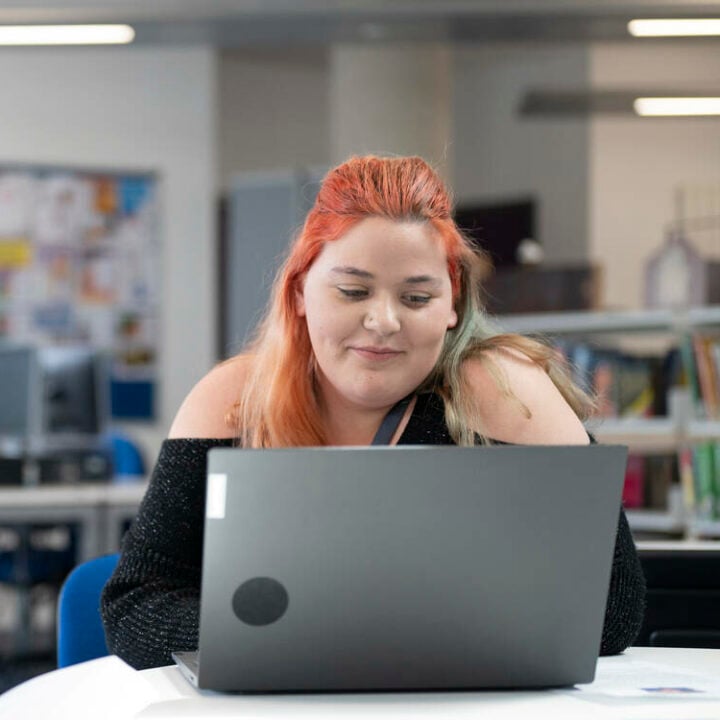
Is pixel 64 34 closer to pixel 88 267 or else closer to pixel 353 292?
pixel 88 267

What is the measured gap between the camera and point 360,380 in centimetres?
156

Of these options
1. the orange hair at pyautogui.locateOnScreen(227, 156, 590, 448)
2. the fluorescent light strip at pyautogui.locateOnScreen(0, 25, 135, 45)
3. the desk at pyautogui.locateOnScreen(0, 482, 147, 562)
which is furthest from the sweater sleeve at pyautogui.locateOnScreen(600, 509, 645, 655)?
the fluorescent light strip at pyautogui.locateOnScreen(0, 25, 135, 45)

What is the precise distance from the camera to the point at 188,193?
25.7ft

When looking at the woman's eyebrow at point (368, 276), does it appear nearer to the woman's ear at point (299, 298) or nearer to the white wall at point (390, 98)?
the woman's ear at point (299, 298)

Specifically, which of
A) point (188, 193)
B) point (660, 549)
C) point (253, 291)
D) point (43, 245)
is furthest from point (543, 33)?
point (660, 549)

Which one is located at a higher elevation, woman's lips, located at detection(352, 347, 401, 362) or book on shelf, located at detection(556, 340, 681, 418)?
woman's lips, located at detection(352, 347, 401, 362)

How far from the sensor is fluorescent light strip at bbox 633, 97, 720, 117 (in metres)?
7.48

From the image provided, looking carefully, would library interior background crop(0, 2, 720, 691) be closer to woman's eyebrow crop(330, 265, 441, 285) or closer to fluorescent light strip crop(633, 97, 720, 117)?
fluorescent light strip crop(633, 97, 720, 117)

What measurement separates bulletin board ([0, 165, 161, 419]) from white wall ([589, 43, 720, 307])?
280 centimetres

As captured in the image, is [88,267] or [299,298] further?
[88,267]

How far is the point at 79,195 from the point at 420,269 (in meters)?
6.47

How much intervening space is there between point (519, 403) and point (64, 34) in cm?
423

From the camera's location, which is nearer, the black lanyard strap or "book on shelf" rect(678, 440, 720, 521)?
the black lanyard strap

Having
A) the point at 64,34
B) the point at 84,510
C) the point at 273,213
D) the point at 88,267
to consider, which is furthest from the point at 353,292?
the point at 88,267
